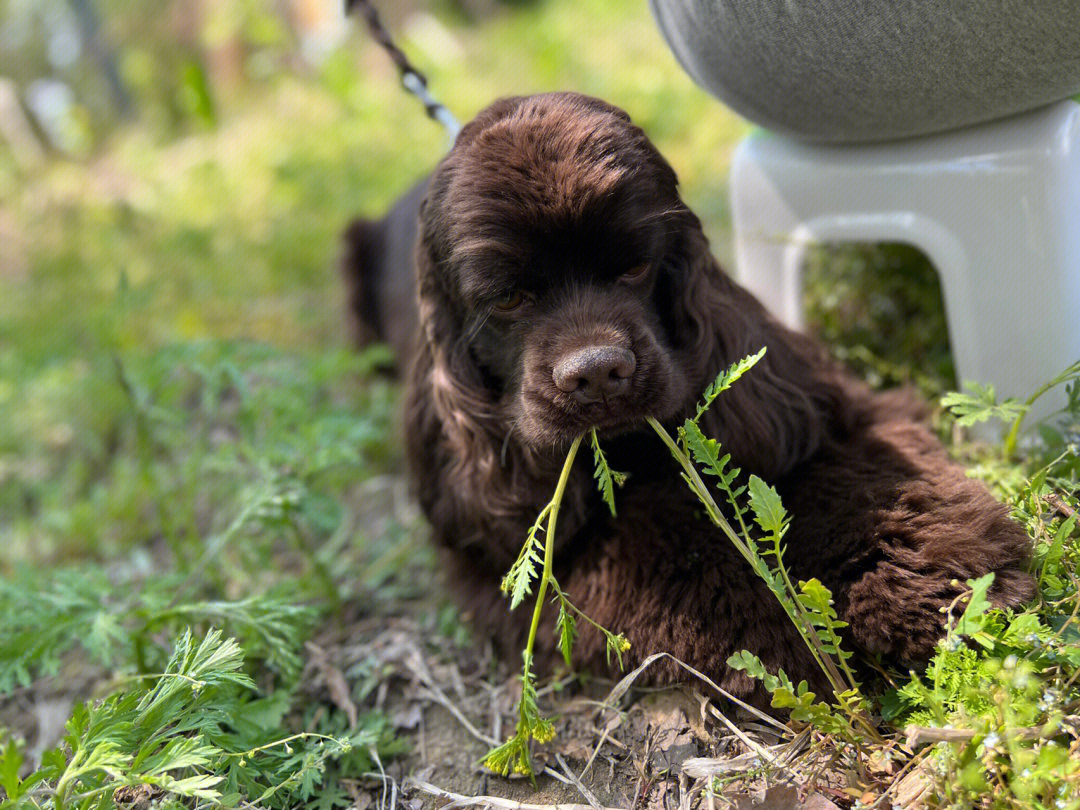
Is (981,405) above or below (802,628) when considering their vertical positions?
above

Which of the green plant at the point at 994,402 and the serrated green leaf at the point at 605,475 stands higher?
the serrated green leaf at the point at 605,475

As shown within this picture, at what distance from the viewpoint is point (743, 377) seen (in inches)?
77.9

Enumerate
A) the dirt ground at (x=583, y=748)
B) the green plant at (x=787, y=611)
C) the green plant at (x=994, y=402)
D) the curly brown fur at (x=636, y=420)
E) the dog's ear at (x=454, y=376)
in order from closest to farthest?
the green plant at (x=787, y=611), the dirt ground at (x=583, y=748), the curly brown fur at (x=636, y=420), the green plant at (x=994, y=402), the dog's ear at (x=454, y=376)

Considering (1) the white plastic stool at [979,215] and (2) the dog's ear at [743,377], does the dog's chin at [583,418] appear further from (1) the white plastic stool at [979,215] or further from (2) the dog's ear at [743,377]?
(1) the white plastic stool at [979,215]

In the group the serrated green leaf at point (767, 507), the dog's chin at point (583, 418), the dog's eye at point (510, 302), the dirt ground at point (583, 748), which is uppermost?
the dog's eye at point (510, 302)

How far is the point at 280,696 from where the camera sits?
6.68ft

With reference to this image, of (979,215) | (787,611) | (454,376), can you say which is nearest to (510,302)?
(454,376)

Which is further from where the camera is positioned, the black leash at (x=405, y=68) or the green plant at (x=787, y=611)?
the black leash at (x=405, y=68)

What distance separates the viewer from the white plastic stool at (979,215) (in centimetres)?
205

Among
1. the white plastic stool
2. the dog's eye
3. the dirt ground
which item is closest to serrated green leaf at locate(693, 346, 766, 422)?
the dog's eye

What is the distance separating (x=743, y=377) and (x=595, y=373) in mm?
426

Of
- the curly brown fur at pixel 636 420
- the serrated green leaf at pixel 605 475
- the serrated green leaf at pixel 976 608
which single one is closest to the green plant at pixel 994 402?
the curly brown fur at pixel 636 420

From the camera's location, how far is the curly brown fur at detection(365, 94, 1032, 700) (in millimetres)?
1738

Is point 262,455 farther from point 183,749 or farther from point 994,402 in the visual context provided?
point 994,402
